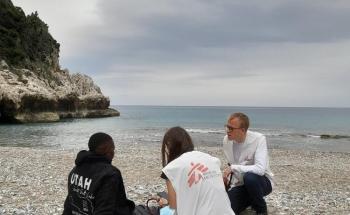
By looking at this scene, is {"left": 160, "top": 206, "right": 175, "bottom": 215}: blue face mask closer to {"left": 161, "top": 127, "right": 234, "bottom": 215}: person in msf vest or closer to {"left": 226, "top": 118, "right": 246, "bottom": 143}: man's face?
{"left": 161, "top": 127, "right": 234, "bottom": 215}: person in msf vest

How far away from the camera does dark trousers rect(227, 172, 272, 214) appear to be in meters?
7.32

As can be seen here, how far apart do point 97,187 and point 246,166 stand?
128 inches

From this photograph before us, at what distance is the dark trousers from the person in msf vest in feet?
10.2

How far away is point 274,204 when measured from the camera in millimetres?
9578

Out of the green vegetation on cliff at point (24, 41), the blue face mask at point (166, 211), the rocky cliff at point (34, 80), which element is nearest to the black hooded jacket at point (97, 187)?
the blue face mask at point (166, 211)

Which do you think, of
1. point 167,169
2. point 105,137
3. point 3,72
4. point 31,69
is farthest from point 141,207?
point 31,69

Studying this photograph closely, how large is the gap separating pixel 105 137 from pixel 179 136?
960 mm

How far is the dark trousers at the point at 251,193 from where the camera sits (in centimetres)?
732

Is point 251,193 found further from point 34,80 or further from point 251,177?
point 34,80

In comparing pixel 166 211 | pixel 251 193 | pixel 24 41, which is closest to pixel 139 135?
pixel 251 193

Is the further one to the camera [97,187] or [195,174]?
[97,187]

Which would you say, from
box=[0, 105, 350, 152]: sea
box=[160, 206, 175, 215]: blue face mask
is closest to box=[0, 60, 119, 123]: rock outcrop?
box=[0, 105, 350, 152]: sea

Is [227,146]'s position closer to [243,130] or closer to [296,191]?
[243,130]

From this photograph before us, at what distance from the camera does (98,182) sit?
4.59 metres
